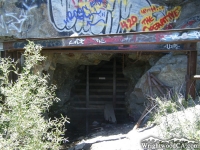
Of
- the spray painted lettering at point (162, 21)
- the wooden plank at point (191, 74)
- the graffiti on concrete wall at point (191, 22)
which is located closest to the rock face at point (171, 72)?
the wooden plank at point (191, 74)

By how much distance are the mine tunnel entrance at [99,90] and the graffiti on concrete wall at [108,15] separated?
2.66 m

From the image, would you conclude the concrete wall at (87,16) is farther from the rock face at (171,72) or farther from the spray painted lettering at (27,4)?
the rock face at (171,72)

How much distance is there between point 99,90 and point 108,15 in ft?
12.5

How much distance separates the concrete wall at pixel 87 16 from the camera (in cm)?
711

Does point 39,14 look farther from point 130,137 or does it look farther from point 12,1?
point 130,137

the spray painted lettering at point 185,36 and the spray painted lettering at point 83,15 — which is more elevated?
the spray painted lettering at point 83,15

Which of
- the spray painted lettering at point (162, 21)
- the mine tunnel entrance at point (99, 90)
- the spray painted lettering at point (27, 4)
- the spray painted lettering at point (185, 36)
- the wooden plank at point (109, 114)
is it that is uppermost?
the spray painted lettering at point (27, 4)

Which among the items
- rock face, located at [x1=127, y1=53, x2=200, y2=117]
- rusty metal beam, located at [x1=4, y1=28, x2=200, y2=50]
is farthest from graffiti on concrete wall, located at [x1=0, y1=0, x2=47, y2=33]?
rock face, located at [x1=127, y1=53, x2=200, y2=117]

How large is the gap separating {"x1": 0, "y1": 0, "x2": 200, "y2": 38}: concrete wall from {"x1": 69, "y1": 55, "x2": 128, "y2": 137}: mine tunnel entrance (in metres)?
2.72

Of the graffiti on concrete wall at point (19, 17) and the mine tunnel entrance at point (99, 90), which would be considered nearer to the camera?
the graffiti on concrete wall at point (19, 17)

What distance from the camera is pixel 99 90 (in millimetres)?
10328

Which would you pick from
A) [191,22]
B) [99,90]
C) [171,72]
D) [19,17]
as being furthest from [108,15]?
[99,90]

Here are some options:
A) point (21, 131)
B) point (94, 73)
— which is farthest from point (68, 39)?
point (94, 73)

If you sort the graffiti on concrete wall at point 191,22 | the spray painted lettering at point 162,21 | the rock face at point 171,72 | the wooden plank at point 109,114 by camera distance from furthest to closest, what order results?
the wooden plank at point 109,114
the spray painted lettering at point 162,21
the graffiti on concrete wall at point 191,22
the rock face at point 171,72
